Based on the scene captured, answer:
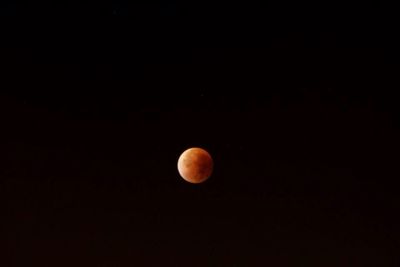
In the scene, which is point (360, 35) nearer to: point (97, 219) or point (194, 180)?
point (194, 180)

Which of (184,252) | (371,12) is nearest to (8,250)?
(184,252)

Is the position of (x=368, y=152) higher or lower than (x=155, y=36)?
lower

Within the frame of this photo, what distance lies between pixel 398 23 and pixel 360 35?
0.88 ft

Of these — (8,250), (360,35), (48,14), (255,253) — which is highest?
(48,14)

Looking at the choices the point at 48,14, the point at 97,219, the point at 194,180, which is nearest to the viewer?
the point at 194,180

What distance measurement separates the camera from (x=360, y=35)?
5168 millimetres

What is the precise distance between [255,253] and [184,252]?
0.50 metres

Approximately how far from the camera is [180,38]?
5.14m

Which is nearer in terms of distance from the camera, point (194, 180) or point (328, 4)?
point (194, 180)

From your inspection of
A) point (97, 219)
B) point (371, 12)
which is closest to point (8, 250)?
point (97, 219)

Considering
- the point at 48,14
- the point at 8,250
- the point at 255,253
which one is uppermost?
the point at 48,14

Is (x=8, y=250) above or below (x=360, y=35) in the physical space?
below

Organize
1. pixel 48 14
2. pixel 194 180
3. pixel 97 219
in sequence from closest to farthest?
pixel 194 180 → pixel 48 14 → pixel 97 219

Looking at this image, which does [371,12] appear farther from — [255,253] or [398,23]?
[255,253]
